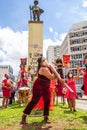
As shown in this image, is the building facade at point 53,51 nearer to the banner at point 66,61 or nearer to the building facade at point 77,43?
the building facade at point 77,43

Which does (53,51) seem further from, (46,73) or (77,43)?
(46,73)

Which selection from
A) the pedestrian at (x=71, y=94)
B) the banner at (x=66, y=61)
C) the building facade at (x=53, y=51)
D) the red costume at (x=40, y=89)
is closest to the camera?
the red costume at (x=40, y=89)

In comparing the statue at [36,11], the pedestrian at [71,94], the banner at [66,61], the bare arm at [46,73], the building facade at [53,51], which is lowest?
the pedestrian at [71,94]

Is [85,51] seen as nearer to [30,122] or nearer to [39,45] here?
[39,45]

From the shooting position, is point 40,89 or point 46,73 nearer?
point 46,73

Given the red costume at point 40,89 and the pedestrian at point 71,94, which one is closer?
the red costume at point 40,89

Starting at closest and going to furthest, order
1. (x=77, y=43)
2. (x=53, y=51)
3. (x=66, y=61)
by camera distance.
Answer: (x=66, y=61)
(x=77, y=43)
(x=53, y=51)

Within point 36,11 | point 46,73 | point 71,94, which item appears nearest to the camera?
point 46,73

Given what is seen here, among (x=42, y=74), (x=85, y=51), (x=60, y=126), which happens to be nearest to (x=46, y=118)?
(x=60, y=126)

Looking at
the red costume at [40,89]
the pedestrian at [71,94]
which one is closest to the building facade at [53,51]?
the pedestrian at [71,94]

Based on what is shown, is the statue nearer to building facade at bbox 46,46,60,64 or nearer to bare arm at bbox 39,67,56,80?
bare arm at bbox 39,67,56,80

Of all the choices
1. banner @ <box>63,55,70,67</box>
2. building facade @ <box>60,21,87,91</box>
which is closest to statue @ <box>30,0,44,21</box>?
banner @ <box>63,55,70,67</box>

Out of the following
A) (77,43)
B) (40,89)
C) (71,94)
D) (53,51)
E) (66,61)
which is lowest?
(71,94)

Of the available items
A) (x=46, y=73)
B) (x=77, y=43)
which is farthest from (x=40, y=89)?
(x=77, y=43)
